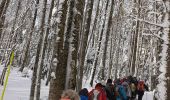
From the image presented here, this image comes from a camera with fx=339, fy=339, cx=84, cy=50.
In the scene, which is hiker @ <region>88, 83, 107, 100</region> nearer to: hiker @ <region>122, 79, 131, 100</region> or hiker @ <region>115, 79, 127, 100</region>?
hiker @ <region>115, 79, 127, 100</region>

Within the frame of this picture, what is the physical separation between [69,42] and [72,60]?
1.50 ft

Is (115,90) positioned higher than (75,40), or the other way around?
(75,40)

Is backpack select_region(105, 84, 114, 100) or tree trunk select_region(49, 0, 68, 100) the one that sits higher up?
tree trunk select_region(49, 0, 68, 100)

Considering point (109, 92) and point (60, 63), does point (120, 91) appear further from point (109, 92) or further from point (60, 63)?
point (60, 63)

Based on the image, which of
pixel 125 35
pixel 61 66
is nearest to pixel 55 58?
pixel 61 66

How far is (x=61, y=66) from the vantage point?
8172 mm

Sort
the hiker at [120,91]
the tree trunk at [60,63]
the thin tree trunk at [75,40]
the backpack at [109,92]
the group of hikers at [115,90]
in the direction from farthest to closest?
the hiker at [120,91]
the backpack at [109,92]
the group of hikers at [115,90]
the thin tree trunk at [75,40]
the tree trunk at [60,63]

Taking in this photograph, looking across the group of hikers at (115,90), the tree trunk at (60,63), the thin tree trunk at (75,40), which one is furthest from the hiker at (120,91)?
the tree trunk at (60,63)

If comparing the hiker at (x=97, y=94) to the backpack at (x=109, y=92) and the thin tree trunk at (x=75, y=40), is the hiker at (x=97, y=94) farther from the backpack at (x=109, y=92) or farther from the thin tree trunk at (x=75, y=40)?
the thin tree trunk at (x=75, y=40)

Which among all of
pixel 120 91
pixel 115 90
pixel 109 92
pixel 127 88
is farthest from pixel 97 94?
pixel 127 88

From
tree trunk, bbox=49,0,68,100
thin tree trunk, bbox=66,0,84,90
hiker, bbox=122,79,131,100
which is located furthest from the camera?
hiker, bbox=122,79,131,100

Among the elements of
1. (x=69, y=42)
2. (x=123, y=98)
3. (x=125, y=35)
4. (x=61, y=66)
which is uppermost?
(x=125, y=35)

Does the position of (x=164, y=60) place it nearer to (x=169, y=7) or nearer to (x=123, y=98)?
(x=169, y=7)

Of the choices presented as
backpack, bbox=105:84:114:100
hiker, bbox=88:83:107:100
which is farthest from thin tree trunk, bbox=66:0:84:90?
backpack, bbox=105:84:114:100
